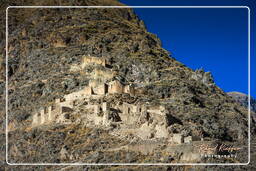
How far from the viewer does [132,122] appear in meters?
67.5

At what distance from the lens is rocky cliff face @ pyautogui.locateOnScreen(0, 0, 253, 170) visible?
2660 inches

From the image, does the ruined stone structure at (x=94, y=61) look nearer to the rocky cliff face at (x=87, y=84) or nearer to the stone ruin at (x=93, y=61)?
the stone ruin at (x=93, y=61)

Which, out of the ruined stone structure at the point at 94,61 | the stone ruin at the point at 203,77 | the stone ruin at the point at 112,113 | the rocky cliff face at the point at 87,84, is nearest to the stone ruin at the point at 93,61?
the ruined stone structure at the point at 94,61

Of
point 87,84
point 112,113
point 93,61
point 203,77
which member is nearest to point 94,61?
point 93,61

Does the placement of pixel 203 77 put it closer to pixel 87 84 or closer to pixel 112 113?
pixel 87 84

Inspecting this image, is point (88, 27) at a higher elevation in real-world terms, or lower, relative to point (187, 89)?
higher

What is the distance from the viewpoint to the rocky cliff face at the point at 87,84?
67.6m

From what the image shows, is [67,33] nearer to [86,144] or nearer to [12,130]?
[12,130]

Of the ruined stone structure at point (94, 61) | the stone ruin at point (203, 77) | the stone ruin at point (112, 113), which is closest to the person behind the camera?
the stone ruin at point (112, 113)

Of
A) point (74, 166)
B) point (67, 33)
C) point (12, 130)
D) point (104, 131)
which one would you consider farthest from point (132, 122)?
point (67, 33)

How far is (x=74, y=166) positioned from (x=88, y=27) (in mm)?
46689

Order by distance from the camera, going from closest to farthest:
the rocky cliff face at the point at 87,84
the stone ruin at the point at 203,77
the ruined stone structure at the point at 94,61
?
the rocky cliff face at the point at 87,84 < the ruined stone structure at the point at 94,61 < the stone ruin at the point at 203,77

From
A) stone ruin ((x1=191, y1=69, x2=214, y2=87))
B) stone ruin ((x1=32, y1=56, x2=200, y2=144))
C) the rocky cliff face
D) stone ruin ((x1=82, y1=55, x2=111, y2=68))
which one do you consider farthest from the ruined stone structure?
stone ruin ((x1=191, y1=69, x2=214, y2=87))

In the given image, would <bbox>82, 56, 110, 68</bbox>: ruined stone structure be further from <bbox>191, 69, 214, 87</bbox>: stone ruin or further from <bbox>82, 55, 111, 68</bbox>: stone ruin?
<bbox>191, 69, 214, 87</bbox>: stone ruin
